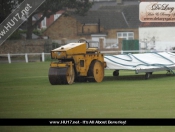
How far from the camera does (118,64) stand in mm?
24391

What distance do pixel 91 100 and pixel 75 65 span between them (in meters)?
6.05

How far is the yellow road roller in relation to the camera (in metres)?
22.8

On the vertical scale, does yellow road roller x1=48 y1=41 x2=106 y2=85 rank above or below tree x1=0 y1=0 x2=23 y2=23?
below

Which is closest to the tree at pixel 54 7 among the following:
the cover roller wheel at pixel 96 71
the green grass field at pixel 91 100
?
the green grass field at pixel 91 100

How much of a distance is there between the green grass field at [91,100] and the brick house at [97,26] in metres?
39.9

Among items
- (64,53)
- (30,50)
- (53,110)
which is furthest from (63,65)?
(30,50)

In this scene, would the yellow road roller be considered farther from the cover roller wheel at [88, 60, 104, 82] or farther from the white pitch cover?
the white pitch cover

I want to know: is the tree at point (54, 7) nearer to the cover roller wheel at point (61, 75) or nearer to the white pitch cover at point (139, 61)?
the white pitch cover at point (139, 61)

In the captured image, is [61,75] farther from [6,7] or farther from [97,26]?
[97,26]

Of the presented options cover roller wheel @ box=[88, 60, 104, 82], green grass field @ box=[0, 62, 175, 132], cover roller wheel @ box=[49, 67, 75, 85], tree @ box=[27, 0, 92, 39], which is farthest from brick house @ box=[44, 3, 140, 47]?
cover roller wheel @ box=[49, 67, 75, 85]

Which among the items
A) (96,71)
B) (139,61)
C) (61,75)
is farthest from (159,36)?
(61,75)

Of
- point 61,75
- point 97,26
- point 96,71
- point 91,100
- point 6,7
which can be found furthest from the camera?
point 97,26

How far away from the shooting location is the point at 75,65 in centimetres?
2331

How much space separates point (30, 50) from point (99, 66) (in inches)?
1114
